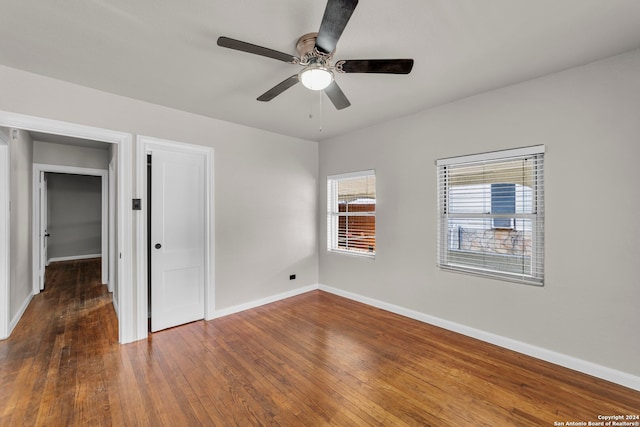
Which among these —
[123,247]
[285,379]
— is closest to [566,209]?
[285,379]

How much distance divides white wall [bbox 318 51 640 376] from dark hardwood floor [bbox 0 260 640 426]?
12.5 inches

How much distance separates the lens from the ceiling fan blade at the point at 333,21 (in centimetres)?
131

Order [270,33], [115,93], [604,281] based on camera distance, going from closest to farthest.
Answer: [270,33], [604,281], [115,93]

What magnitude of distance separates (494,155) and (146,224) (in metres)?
3.84

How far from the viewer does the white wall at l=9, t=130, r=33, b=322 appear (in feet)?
10.5

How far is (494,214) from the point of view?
2.84m

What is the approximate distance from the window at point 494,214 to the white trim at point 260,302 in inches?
90.2

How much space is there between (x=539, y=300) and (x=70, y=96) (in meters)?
4.87

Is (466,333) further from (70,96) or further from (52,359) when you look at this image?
(70,96)

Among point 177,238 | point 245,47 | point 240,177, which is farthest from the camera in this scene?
point 240,177

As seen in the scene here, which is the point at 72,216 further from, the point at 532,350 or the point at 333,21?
the point at 532,350

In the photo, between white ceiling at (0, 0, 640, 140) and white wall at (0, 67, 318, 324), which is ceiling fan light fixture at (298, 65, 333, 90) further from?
white wall at (0, 67, 318, 324)

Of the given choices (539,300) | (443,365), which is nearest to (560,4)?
(539,300)

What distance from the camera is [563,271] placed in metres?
2.43
